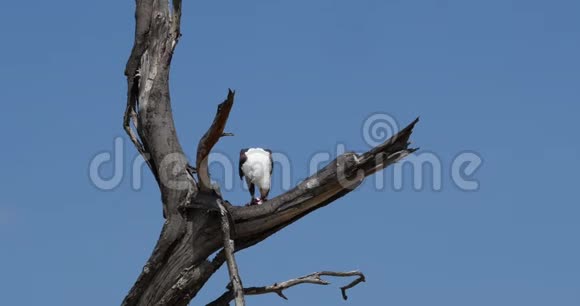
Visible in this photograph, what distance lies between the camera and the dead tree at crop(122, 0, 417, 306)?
7.12 meters

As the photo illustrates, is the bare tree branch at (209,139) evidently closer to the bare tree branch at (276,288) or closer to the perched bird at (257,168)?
the bare tree branch at (276,288)

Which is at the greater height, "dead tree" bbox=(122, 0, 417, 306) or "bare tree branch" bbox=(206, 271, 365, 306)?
"dead tree" bbox=(122, 0, 417, 306)

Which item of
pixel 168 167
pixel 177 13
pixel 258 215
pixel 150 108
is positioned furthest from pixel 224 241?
pixel 177 13

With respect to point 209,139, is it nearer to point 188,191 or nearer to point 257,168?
point 188,191

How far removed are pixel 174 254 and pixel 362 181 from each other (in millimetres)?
1714

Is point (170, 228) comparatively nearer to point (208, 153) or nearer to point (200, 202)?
point (200, 202)

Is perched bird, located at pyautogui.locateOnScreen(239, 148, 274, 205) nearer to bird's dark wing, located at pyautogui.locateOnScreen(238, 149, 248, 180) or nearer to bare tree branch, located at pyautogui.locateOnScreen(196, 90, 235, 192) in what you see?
bird's dark wing, located at pyautogui.locateOnScreen(238, 149, 248, 180)

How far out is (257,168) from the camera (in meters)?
9.65

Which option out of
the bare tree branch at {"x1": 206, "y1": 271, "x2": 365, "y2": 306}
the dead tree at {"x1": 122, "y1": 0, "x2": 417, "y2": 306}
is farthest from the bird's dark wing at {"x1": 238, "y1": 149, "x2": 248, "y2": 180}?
the bare tree branch at {"x1": 206, "y1": 271, "x2": 365, "y2": 306}

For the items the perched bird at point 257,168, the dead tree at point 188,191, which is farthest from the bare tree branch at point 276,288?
the perched bird at point 257,168

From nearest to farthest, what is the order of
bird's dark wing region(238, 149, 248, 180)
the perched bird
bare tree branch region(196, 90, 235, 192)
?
1. bare tree branch region(196, 90, 235, 192)
2. the perched bird
3. bird's dark wing region(238, 149, 248, 180)

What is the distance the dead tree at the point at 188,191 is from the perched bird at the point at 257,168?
1353 millimetres

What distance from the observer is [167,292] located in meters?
7.88

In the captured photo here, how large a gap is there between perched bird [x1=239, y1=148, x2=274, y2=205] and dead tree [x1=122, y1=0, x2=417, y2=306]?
53.3 inches
